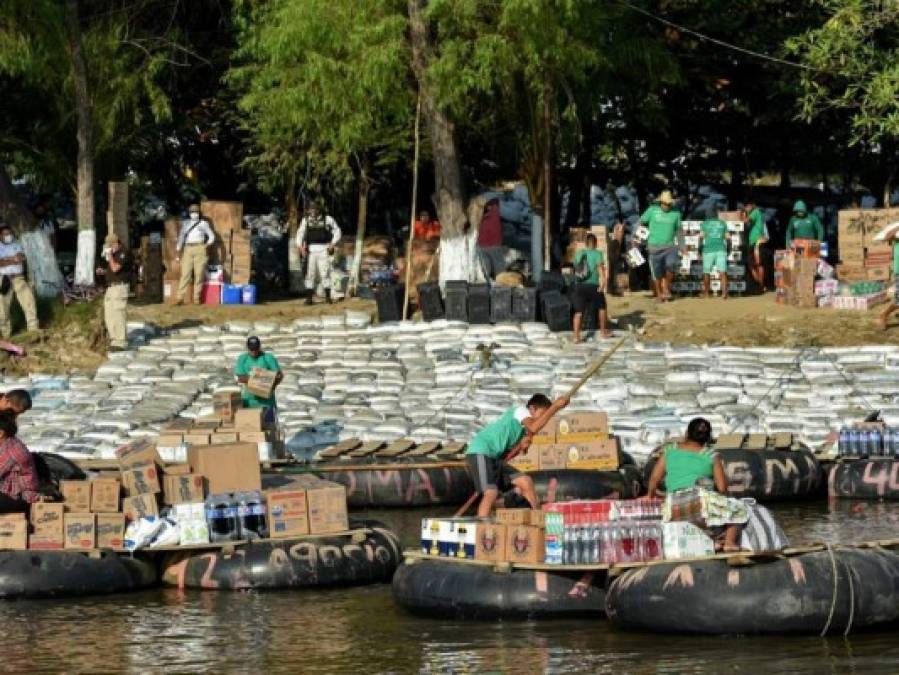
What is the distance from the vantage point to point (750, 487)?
2452 centimetres

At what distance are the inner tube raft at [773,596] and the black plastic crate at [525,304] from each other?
14957mm

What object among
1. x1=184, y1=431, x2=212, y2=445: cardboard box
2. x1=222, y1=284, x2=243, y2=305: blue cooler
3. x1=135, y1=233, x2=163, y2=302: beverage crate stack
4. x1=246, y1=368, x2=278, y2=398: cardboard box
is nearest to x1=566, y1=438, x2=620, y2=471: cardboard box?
x1=246, y1=368, x2=278, y2=398: cardboard box

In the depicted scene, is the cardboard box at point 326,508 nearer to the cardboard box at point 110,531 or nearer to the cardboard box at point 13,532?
the cardboard box at point 110,531

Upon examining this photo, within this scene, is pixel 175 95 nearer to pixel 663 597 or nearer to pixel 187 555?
pixel 187 555

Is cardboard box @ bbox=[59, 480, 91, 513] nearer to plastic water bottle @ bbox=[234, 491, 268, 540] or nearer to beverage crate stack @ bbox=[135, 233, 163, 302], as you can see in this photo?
plastic water bottle @ bbox=[234, 491, 268, 540]

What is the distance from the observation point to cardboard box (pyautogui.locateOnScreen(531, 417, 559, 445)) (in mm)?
24078

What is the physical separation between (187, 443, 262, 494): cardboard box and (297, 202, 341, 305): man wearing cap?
15.5 m

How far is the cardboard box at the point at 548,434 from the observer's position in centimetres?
2408

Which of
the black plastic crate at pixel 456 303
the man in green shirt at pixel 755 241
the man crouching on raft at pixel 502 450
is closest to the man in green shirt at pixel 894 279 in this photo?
the man in green shirt at pixel 755 241

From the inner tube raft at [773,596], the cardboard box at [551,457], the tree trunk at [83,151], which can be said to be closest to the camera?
the inner tube raft at [773,596]

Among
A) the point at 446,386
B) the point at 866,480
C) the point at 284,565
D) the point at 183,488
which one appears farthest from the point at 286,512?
the point at 446,386

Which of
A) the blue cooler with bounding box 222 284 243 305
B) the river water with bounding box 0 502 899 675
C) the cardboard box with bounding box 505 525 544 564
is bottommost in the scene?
the river water with bounding box 0 502 899 675

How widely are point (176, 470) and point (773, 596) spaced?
5.93 meters

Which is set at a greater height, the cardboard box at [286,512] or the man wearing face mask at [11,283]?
the man wearing face mask at [11,283]
